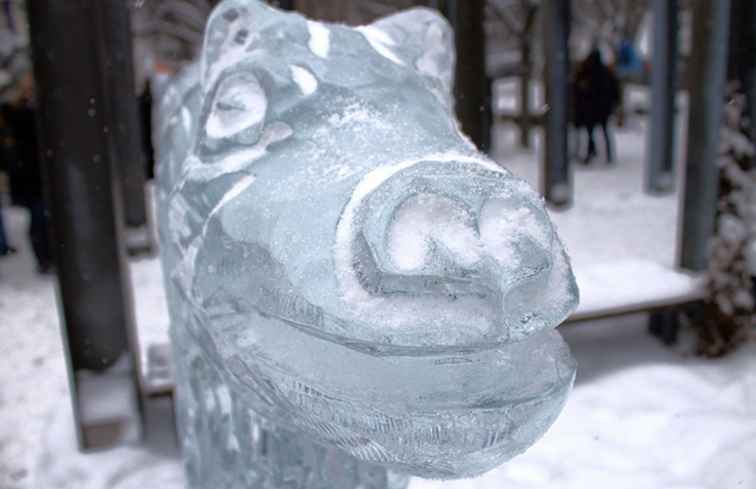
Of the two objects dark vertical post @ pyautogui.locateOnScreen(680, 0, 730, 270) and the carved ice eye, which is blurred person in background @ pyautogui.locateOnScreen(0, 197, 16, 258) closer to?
dark vertical post @ pyautogui.locateOnScreen(680, 0, 730, 270)

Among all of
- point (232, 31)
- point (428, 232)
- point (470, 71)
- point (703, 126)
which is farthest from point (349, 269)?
point (703, 126)

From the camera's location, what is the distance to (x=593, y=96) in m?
8.54

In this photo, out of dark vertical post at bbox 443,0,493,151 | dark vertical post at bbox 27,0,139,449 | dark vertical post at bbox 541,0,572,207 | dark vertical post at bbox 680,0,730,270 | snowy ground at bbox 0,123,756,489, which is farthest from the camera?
dark vertical post at bbox 541,0,572,207

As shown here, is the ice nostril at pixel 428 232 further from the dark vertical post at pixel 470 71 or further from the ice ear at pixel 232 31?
the dark vertical post at pixel 470 71

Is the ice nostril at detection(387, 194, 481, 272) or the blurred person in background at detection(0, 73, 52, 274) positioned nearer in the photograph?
the ice nostril at detection(387, 194, 481, 272)

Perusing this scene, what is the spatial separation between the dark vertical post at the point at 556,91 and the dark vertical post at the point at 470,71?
9.25 ft

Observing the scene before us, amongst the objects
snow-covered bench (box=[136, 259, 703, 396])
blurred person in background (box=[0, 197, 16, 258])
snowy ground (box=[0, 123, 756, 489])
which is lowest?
snowy ground (box=[0, 123, 756, 489])

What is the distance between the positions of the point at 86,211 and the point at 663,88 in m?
5.42

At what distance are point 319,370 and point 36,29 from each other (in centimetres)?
197

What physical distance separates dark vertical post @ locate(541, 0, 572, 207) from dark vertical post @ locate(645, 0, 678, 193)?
1013mm

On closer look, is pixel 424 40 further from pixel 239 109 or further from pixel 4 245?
pixel 4 245

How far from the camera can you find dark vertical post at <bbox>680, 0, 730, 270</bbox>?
338 cm

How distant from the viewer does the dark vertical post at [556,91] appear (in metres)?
5.70

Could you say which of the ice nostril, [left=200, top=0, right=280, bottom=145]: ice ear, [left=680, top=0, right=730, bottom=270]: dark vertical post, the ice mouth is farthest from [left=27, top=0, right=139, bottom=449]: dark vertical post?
[left=680, top=0, right=730, bottom=270]: dark vertical post
